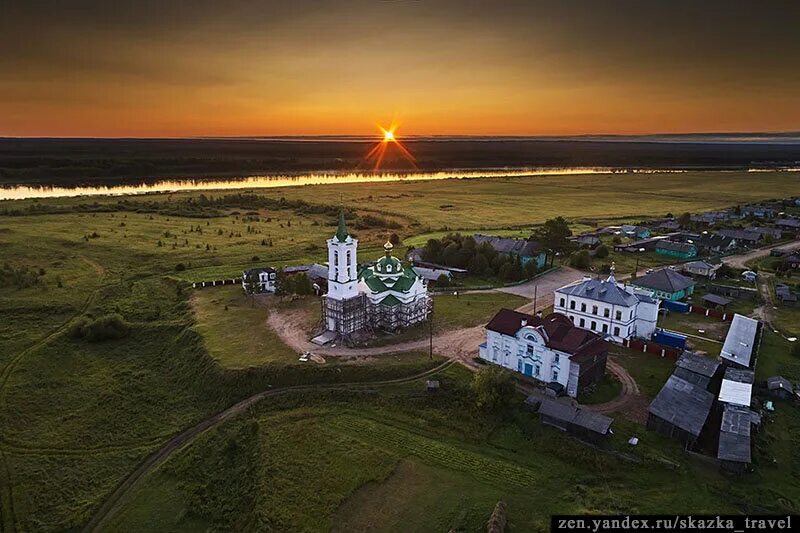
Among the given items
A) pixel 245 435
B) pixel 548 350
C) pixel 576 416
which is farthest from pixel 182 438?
pixel 548 350

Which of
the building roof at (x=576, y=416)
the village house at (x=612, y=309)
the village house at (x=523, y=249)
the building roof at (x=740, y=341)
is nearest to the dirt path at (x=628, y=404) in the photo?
the building roof at (x=576, y=416)

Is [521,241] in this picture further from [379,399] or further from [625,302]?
[379,399]

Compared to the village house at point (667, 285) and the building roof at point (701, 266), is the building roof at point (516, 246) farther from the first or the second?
the building roof at point (701, 266)

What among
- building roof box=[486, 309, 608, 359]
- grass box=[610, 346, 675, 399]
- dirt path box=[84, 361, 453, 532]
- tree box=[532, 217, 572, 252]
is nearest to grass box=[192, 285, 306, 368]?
dirt path box=[84, 361, 453, 532]

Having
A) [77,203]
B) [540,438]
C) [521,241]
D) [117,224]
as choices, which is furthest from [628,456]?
[77,203]

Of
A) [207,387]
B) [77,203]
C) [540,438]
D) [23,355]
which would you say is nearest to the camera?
[540,438]

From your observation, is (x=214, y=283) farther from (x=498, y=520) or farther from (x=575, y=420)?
(x=498, y=520)
